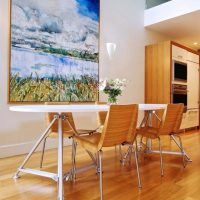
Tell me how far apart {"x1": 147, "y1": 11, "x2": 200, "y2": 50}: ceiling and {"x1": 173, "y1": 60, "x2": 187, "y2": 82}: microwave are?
33.7 inches

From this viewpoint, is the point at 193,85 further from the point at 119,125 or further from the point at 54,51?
the point at 119,125

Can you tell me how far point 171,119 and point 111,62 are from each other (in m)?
2.32

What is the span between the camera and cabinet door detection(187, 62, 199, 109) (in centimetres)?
587

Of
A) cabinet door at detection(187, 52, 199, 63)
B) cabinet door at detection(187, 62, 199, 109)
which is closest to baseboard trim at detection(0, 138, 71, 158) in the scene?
cabinet door at detection(187, 62, 199, 109)

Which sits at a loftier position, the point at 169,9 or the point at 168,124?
the point at 169,9

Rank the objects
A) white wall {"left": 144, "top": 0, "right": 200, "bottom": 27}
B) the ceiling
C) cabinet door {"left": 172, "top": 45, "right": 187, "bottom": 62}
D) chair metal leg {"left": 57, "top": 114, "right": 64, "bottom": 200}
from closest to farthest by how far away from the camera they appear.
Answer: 1. chair metal leg {"left": 57, "top": 114, "right": 64, "bottom": 200}
2. white wall {"left": 144, "top": 0, "right": 200, "bottom": 27}
3. the ceiling
4. cabinet door {"left": 172, "top": 45, "right": 187, "bottom": 62}

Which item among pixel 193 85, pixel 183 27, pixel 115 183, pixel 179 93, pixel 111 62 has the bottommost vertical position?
pixel 115 183

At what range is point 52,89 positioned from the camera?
144 inches

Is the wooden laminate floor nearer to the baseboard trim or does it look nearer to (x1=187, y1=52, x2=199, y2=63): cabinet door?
the baseboard trim

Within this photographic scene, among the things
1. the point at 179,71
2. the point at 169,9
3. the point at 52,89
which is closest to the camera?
the point at 52,89

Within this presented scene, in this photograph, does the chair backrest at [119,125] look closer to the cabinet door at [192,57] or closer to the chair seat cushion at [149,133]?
the chair seat cushion at [149,133]

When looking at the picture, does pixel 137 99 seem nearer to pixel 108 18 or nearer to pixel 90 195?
pixel 108 18

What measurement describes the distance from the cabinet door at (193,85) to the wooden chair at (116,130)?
4.29 m

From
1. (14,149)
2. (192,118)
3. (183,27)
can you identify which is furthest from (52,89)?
(192,118)
